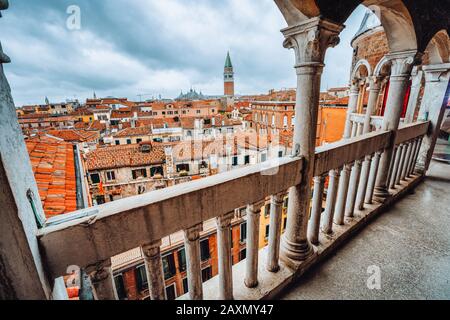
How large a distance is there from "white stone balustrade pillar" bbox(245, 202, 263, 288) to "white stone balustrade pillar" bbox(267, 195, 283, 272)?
195 millimetres

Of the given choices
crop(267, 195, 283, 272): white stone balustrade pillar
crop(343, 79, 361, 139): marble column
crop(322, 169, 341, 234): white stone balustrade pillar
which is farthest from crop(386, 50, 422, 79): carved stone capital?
crop(343, 79, 361, 139): marble column

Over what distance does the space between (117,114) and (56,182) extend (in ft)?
145

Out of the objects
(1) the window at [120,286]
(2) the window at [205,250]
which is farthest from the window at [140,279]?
(2) the window at [205,250]

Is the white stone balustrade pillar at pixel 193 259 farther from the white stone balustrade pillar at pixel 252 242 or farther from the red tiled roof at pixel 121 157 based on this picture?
the red tiled roof at pixel 121 157

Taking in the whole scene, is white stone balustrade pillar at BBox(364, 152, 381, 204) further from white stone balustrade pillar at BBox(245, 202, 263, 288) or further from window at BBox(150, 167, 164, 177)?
window at BBox(150, 167, 164, 177)

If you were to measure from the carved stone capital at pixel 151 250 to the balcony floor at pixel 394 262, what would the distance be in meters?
1.45

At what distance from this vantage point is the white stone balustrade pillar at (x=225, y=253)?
1.55 m

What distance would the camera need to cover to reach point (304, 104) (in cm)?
180

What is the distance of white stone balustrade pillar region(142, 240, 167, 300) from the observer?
1.26 meters

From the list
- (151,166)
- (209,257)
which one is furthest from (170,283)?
(151,166)

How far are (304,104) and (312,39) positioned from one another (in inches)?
19.7

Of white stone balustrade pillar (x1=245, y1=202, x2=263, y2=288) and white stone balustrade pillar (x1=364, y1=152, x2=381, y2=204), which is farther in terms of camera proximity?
white stone balustrade pillar (x1=364, y1=152, x2=381, y2=204)

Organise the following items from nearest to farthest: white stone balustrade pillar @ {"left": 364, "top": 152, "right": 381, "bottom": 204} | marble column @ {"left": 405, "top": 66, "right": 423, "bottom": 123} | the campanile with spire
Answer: white stone balustrade pillar @ {"left": 364, "top": 152, "right": 381, "bottom": 204} → marble column @ {"left": 405, "top": 66, "right": 423, "bottom": 123} → the campanile with spire
